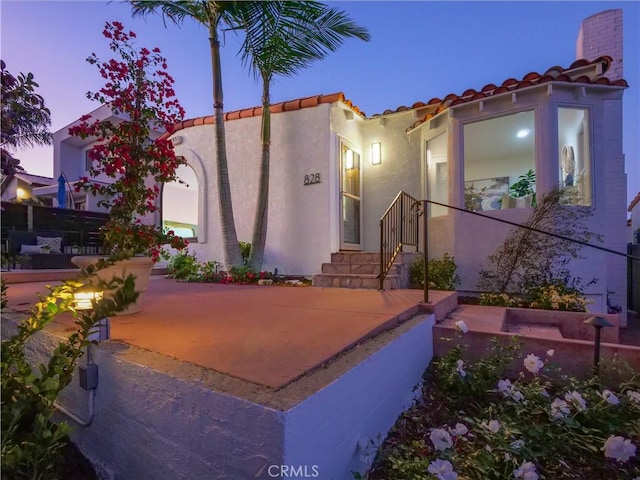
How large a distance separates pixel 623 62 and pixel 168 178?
7.51 m

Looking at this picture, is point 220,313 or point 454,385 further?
point 220,313

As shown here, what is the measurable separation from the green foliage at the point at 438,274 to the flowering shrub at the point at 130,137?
3196 millimetres

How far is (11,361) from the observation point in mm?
1203

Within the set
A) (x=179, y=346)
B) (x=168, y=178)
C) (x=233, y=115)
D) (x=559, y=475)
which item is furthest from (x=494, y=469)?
(x=233, y=115)

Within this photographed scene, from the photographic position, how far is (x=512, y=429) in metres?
1.47

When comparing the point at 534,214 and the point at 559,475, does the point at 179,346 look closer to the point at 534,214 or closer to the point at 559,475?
the point at 559,475

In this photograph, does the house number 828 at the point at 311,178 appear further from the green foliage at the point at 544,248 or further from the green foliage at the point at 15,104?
the green foliage at the point at 15,104

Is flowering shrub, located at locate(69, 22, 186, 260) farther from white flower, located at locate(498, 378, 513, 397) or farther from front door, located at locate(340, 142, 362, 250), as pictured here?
front door, located at locate(340, 142, 362, 250)

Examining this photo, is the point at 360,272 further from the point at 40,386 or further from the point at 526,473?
the point at 40,386

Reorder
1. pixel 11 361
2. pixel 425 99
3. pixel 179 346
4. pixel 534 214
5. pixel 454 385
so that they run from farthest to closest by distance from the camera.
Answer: pixel 425 99, pixel 534 214, pixel 454 385, pixel 179 346, pixel 11 361

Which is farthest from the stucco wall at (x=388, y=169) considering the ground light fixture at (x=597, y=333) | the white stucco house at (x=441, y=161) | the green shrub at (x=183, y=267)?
the ground light fixture at (x=597, y=333)

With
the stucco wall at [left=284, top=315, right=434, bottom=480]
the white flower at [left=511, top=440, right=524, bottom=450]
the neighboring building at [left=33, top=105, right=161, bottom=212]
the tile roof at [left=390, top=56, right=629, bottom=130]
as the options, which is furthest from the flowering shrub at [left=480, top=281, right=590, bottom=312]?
the neighboring building at [left=33, top=105, right=161, bottom=212]

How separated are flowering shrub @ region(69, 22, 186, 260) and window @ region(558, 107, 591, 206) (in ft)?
17.6

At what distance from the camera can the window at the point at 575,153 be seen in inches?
183
